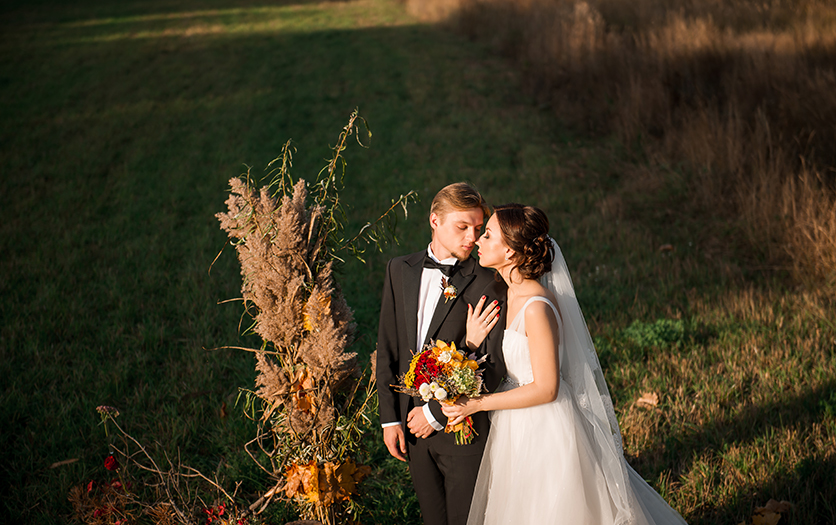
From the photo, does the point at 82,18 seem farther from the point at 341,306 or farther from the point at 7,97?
the point at 341,306

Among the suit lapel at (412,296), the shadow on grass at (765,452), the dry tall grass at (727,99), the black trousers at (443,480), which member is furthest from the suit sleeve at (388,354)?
the dry tall grass at (727,99)

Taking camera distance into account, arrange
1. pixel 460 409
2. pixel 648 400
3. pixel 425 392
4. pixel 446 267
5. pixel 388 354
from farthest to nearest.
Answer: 1. pixel 648 400
2. pixel 388 354
3. pixel 446 267
4. pixel 460 409
5. pixel 425 392

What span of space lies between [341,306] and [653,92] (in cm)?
914

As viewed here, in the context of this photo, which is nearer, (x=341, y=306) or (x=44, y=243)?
(x=341, y=306)

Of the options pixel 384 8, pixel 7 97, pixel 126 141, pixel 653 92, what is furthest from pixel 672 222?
pixel 384 8

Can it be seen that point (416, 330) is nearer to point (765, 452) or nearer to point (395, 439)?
point (395, 439)

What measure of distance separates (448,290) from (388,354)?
1.79 ft

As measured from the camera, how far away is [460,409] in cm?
237

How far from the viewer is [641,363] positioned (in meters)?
4.67

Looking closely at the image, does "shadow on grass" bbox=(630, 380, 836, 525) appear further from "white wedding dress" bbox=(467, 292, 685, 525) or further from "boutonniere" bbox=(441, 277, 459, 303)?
"boutonniere" bbox=(441, 277, 459, 303)

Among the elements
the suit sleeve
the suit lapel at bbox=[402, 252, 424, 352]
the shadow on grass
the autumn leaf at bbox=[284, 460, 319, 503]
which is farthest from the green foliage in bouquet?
the shadow on grass

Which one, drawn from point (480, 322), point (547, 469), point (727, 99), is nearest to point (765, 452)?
point (547, 469)

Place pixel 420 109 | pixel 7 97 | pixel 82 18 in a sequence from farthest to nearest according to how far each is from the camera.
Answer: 1. pixel 82 18
2. pixel 420 109
3. pixel 7 97

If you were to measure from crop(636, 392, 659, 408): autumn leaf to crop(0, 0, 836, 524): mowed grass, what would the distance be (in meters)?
0.07
